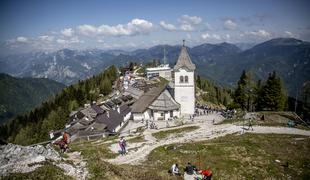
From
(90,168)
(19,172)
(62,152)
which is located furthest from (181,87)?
(19,172)

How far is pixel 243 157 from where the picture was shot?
112 feet

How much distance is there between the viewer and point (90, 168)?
76.6 feet

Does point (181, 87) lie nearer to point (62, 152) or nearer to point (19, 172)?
point (62, 152)

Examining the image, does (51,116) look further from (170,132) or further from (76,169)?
(76,169)

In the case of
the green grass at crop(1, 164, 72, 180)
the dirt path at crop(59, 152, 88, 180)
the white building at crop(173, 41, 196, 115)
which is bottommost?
the dirt path at crop(59, 152, 88, 180)

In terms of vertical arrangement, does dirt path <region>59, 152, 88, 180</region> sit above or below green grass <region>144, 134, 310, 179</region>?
above

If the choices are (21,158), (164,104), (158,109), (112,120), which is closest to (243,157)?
(21,158)

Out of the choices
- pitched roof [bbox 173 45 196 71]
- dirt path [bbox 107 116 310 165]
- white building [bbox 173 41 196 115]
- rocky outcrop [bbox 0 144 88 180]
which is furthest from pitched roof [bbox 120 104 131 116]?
rocky outcrop [bbox 0 144 88 180]

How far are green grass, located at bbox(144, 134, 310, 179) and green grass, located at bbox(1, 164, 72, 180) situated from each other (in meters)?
10.1

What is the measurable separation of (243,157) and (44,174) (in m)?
24.6

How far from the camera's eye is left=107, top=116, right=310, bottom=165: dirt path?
33.4 meters

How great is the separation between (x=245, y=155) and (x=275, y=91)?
48312 millimetres

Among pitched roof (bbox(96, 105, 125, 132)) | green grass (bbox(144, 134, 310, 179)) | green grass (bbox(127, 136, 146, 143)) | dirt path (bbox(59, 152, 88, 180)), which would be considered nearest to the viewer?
dirt path (bbox(59, 152, 88, 180))

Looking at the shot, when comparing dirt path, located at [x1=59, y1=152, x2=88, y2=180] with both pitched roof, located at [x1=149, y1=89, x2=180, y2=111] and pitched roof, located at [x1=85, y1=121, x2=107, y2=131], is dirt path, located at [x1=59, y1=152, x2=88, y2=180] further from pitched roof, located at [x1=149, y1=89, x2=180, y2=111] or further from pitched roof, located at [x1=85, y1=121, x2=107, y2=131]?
pitched roof, located at [x1=85, y1=121, x2=107, y2=131]
